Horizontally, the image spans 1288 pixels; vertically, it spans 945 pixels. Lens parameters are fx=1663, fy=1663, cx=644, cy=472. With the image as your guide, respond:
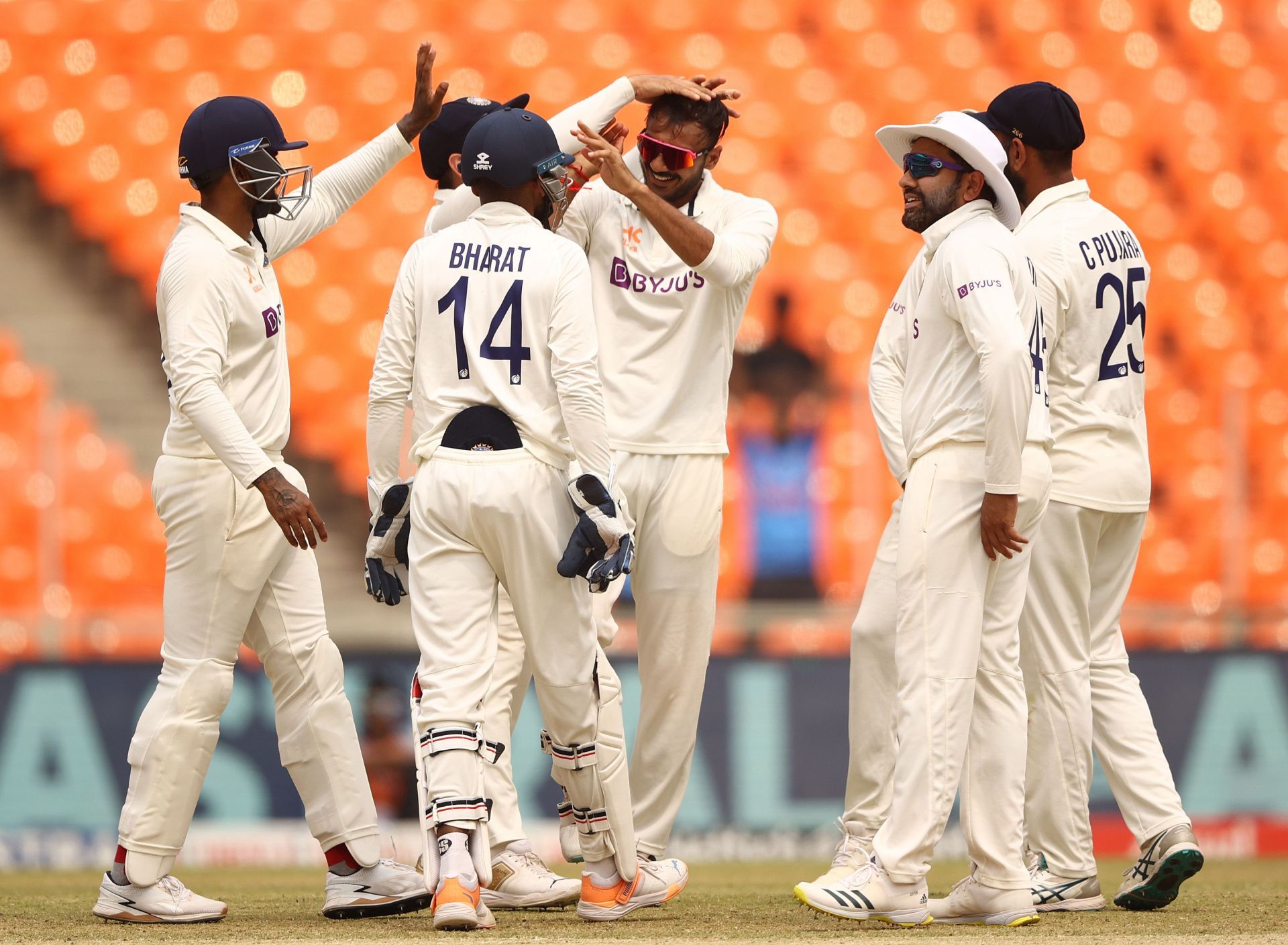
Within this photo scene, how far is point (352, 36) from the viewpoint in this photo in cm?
992

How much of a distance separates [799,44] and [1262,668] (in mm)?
4934

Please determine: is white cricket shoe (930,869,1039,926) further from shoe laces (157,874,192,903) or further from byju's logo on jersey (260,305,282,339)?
byju's logo on jersey (260,305,282,339)

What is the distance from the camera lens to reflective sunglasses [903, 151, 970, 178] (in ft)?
12.9

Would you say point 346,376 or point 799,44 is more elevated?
point 799,44

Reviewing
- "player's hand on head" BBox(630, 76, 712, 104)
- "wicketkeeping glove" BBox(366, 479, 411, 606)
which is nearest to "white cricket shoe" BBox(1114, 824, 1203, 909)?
"wicketkeeping glove" BBox(366, 479, 411, 606)

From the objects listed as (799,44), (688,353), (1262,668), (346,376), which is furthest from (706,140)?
(799,44)

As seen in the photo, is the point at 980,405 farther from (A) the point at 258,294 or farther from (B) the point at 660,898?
(A) the point at 258,294

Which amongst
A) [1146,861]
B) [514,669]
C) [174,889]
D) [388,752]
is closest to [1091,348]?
[1146,861]

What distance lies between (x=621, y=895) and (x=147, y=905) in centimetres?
112

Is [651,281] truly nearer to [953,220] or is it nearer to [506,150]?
[506,150]

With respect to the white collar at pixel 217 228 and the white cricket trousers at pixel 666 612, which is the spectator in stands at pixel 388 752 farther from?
the white collar at pixel 217 228

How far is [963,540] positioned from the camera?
379 centimetres

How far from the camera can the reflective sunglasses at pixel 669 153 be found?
14.3ft

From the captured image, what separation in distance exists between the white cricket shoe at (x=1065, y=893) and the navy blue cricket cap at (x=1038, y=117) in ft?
6.32
